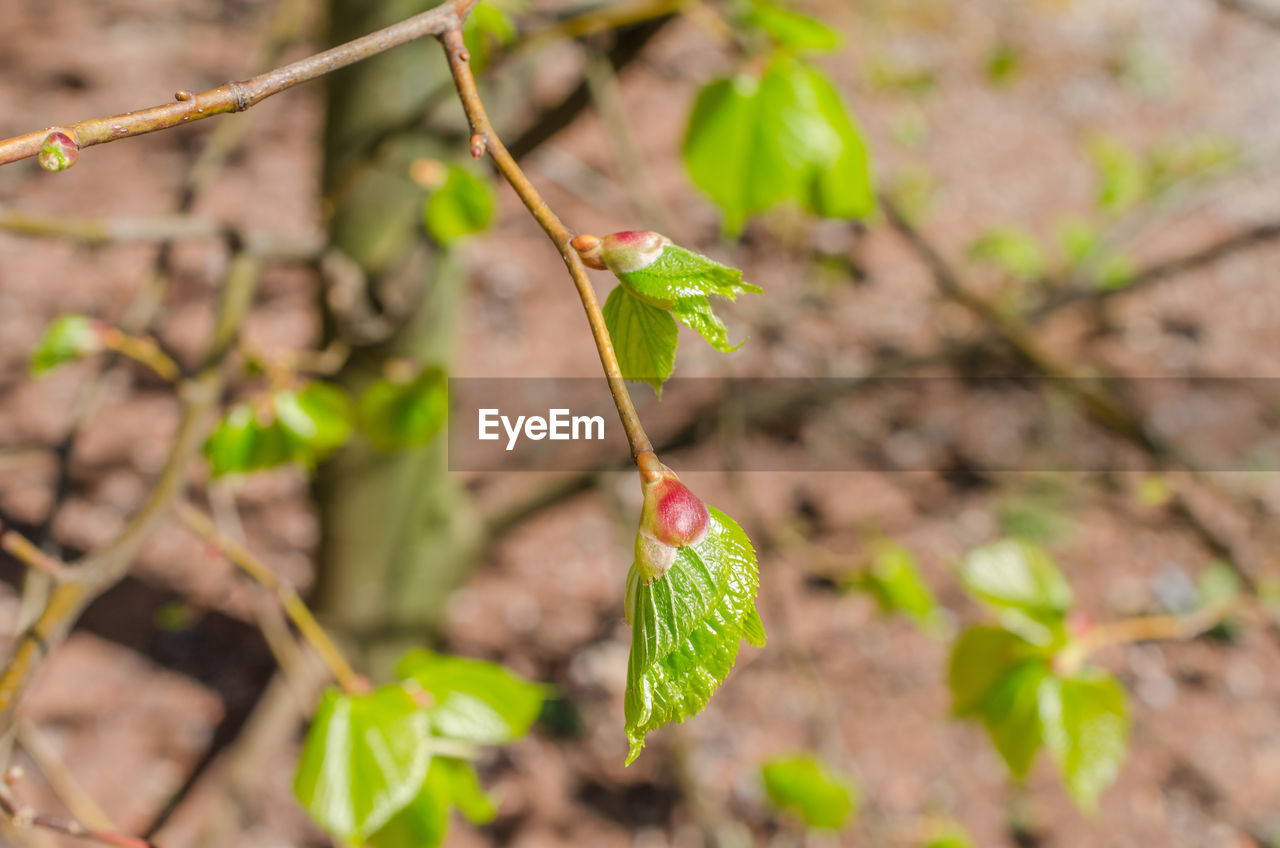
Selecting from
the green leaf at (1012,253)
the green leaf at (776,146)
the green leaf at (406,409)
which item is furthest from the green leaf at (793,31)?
the green leaf at (1012,253)

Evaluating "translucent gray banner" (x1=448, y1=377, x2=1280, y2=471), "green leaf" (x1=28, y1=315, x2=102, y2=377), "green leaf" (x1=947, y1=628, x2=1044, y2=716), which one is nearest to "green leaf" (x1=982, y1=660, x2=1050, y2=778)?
"green leaf" (x1=947, y1=628, x2=1044, y2=716)

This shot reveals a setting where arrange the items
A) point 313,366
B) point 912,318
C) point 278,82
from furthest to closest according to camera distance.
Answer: point 912,318
point 313,366
point 278,82

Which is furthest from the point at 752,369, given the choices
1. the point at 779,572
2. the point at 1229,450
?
the point at 1229,450

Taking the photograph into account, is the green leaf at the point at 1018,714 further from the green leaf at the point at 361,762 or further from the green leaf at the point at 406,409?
the green leaf at the point at 406,409

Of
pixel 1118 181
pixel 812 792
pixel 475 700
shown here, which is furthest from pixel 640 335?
pixel 1118 181

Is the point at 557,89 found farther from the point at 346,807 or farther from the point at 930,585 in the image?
the point at 346,807

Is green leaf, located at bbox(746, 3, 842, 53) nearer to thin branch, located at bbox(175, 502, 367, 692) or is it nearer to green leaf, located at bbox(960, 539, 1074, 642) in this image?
green leaf, located at bbox(960, 539, 1074, 642)

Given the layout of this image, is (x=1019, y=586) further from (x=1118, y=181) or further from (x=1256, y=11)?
(x=1118, y=181)

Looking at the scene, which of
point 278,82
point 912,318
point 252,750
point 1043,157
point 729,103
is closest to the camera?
point 278,82
